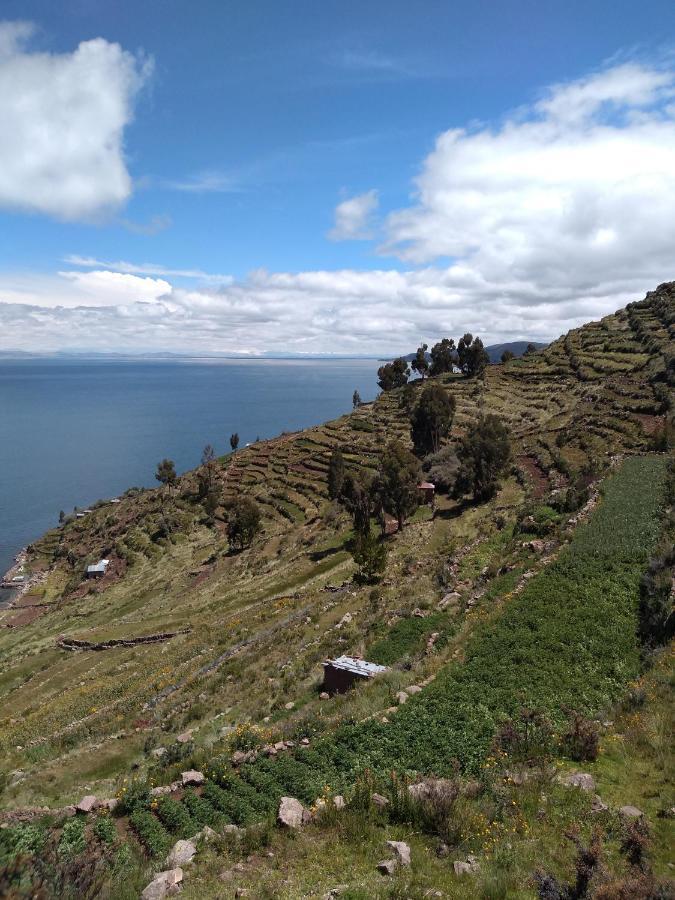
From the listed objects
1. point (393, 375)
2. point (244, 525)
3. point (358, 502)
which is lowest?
point (244, 525)

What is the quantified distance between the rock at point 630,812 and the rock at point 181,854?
9320 mm

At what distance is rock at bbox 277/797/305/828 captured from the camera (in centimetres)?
1147

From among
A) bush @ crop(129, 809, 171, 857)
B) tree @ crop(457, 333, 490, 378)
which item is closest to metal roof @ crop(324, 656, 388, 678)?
bush @ crop(129, 809, 171, 857)

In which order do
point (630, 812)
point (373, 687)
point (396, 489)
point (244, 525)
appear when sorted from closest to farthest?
1. point (630, 812)
2. point (373, 687)
3. point (396, 489)
4. point (244, 525)

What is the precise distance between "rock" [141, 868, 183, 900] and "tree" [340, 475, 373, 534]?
135ft

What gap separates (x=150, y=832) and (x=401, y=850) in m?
6.57

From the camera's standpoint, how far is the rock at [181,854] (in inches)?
426

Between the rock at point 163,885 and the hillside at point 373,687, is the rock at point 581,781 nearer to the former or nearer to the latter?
the hillside at point 373,687

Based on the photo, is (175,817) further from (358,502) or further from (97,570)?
(97,570)

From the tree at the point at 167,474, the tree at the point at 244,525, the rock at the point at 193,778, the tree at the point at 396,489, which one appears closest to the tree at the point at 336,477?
the tree at the point at 244,525

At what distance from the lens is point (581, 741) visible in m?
12.5

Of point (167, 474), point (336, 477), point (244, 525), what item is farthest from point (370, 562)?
point (167, 474)

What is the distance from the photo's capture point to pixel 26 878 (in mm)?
9195

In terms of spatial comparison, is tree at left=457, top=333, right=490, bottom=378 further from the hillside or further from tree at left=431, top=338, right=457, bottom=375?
the hillside
